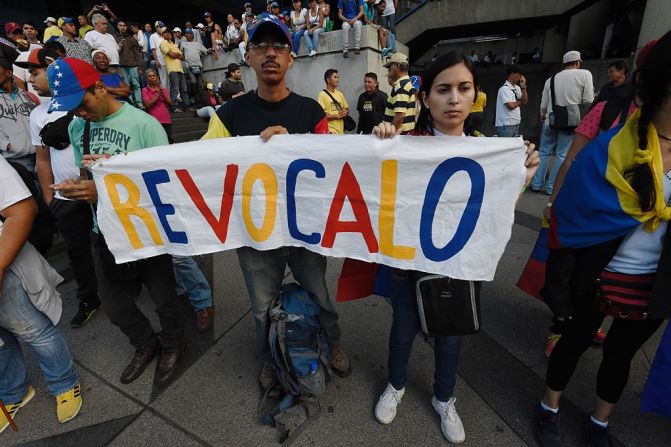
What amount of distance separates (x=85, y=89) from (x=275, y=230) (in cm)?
124

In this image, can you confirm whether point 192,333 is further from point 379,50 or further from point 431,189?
point 379,50

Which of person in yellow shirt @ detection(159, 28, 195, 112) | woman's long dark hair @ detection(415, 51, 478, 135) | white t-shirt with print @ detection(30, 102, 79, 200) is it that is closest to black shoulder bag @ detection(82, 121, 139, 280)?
white t-shirt with print @ detection(30, 102, 79, 200)

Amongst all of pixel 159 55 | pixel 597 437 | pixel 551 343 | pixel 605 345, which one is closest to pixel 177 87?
pixel 159 55

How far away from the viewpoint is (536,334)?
101 inches

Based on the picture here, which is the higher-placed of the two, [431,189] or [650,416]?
[431,189]

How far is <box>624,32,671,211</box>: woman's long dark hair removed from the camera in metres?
1.18

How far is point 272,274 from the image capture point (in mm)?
1973

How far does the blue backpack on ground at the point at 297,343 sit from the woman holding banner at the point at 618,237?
1.20 meters

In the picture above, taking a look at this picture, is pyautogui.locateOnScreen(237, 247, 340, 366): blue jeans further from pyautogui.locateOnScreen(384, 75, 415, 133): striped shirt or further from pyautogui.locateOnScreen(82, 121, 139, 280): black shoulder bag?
pyautogui.locateOnScreen(384, 75, 415, 133): striped shirt

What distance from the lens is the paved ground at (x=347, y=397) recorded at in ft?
6.14

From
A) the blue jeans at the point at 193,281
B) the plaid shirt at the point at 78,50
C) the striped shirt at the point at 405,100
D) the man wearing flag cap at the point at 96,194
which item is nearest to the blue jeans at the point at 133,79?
the plaid shirt at the point at 78,50

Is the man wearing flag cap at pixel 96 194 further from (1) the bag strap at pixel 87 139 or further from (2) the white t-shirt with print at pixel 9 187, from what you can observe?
(2) the white t-shirt with print at pixel 9 187

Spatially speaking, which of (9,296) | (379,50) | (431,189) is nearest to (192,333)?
(9,296)

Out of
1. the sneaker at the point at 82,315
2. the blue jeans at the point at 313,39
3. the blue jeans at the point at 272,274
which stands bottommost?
the sneaker at the point at 82,315
